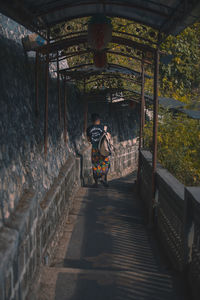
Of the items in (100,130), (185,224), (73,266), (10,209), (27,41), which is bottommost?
(73,266)

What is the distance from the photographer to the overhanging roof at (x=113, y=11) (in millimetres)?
4383

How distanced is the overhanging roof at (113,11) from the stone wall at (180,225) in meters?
2.28

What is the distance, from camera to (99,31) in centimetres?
553

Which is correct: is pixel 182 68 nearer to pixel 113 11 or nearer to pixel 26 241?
pixel 113 11

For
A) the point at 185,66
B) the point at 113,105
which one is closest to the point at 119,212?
the point at 113,105

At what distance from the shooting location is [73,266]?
181 inches

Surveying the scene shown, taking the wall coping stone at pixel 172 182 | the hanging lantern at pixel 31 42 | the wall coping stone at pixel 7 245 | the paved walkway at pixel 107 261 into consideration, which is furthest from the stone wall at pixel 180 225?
the hanging lantern at pixel 31 42

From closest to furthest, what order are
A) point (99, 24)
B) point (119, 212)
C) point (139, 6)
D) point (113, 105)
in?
point (139, 6) → point (99, 24) → point (119, 212) → point (113, 105)

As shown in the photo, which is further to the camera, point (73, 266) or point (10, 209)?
point (73, 266)

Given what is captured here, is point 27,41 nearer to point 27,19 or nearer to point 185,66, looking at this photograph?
point 27,19

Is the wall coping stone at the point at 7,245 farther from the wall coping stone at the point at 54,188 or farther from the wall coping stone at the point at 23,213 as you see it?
the wall coping stone at the point at 54,188

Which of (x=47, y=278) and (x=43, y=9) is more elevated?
(x=43, y=9)

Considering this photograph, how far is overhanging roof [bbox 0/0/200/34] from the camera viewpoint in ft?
14.4

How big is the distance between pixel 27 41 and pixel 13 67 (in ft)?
3.85
